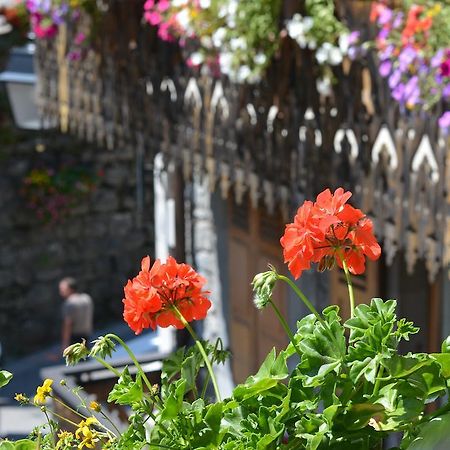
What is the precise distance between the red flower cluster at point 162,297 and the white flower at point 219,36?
4441 mm

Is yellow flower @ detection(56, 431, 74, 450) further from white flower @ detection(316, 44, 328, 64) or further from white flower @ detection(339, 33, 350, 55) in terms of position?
white flower @ detection(316, 44, 328, 64)

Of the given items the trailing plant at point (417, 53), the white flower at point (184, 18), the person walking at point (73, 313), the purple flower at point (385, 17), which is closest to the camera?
the trailing plant at point (417, 53)

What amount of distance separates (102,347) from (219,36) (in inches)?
179

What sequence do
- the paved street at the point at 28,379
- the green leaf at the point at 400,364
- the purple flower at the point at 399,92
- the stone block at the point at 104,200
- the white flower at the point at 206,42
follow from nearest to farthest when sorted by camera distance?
the green leaf at the point at 400,364, the purple flower at the point at 399,92, the white flower at the point at 206,42, the paved street at the point at 28,379, the stone block at the point at 104,200

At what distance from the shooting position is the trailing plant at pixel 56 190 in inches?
514

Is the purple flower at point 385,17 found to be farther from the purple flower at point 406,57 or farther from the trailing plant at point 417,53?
the purple flower at point 406,57

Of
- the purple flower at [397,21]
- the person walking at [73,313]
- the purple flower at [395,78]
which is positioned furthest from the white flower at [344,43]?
the person walking at [73,313]

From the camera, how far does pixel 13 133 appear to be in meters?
12.9

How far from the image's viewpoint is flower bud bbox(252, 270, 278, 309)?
1.60 metres

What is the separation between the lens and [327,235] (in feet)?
5.46

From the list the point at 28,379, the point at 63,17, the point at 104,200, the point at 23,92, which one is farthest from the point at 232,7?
the point at 104,200

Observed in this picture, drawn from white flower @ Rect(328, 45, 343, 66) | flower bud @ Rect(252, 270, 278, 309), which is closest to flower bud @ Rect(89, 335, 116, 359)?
Answer: flower bud @ Rect(252, 270, 278, 309)

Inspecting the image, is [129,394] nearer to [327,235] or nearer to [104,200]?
[327,235]

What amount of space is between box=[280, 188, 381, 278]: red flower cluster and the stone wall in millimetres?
11432
